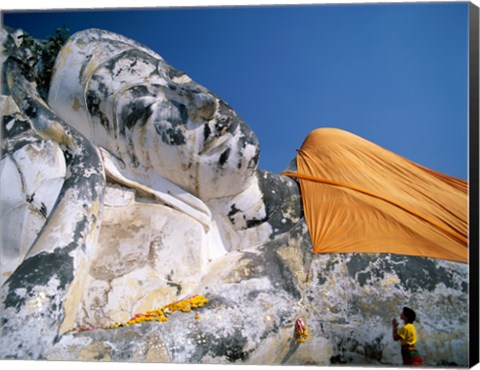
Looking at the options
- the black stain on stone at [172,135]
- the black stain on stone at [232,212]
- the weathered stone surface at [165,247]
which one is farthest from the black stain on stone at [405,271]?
the black stain on stone at [172,135]

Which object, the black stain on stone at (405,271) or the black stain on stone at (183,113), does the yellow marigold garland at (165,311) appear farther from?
the black stain on stone at (183,113)

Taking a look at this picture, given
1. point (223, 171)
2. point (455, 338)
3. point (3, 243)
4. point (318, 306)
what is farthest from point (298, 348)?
point (3, 243)

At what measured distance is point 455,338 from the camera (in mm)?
4914

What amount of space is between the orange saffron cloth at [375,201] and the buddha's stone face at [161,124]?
66 cm

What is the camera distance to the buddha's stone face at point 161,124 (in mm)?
5410

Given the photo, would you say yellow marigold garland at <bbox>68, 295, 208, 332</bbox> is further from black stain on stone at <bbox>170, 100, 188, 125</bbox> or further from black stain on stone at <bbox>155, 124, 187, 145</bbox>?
black stain on stone at <bbox>170, 100, 188, 125</bbox>

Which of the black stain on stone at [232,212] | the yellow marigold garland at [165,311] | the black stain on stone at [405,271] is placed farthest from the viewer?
the black stain on stone at [232,212]

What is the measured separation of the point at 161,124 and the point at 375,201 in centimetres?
165

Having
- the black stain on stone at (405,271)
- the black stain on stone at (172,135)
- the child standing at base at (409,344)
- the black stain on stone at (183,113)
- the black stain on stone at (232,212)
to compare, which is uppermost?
the black stain on stone at (183,113)

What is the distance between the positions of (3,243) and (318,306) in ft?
7.11

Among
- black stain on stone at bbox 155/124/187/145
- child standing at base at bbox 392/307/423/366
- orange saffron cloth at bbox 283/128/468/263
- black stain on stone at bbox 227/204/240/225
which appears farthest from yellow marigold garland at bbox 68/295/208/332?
child standing at base at bbox 392/307/423/366

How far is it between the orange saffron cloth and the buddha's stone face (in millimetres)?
660

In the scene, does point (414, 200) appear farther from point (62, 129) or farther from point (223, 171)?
point (62, 129)

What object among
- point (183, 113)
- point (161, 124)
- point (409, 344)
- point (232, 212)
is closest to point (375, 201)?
point (232, 212)
